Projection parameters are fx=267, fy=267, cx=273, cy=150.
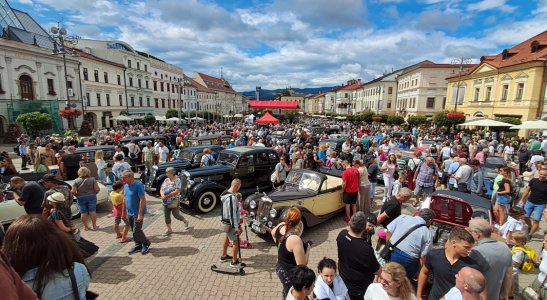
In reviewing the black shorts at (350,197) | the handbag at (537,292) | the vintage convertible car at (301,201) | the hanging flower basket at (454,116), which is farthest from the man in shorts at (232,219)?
the hanging flower basket at (454,116)

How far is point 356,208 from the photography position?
7.32 metres

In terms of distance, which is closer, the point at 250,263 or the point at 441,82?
the point at 250,263

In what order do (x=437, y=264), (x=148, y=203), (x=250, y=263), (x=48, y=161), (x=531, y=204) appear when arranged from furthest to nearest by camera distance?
(x=48, y=161)
(x=148, y=203)
(x=531, y=204)
(x=250, y=263)
(x=437, y=264)

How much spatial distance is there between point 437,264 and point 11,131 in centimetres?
3211

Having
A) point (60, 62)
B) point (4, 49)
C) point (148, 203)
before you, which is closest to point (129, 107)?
point (60, 62)

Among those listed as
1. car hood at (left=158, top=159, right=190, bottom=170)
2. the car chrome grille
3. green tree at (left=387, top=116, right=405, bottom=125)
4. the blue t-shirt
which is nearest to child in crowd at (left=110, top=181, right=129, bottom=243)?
the blue t-shirt

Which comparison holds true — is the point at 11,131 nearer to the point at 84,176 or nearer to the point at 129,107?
the point at 129,107

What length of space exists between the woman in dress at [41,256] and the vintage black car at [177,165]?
751 centimetres

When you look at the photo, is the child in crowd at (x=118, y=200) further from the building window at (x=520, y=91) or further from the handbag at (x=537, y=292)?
the building window at (x=520, y=91)

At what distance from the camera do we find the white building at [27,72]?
81.4 feet

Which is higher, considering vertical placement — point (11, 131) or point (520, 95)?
point (520, 95)

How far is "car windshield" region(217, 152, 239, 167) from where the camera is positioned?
889 centimetres

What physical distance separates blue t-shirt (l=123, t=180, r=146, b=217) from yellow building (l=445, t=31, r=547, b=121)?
3204cm

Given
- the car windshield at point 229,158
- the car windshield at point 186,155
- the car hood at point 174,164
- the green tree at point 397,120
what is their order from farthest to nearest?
the green tree at point 397,120, the car windshield at point 186,155, the car hood at point 174,164, the car windshield at point 229,158
